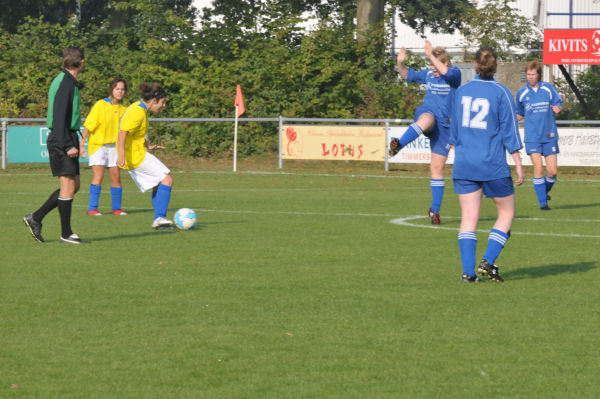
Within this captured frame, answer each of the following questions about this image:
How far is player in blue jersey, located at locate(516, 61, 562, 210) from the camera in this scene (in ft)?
50.0

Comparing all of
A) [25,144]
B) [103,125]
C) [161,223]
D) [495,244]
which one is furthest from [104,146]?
[25,144]

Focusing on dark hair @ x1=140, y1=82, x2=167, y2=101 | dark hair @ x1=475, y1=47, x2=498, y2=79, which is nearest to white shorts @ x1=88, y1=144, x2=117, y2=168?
dark hair @ x1=140, y1=82, x2=167, y2=101

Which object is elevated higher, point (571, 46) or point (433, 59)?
point (571, 46)

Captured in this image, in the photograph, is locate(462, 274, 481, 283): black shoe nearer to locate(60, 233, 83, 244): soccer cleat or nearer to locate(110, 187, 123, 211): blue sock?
locate(60, 233, 83, 244): soccer cleat

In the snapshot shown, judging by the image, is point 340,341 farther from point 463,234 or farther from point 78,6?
point 78,6

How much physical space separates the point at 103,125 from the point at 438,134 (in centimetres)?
497

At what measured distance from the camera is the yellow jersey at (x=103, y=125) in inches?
576

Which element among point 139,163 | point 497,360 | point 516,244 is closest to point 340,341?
point 497,360

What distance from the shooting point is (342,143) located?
A: 25375mm

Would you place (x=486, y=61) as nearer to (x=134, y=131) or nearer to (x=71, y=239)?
(x=71, y=239)

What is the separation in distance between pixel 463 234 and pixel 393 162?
17.5 m

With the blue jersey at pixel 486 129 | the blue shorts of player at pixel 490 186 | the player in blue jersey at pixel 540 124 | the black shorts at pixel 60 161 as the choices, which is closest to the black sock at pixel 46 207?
the black shorts at pixel 60 161

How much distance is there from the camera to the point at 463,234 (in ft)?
26.5

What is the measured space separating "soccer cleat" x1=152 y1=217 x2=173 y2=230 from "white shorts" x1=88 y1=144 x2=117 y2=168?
8.57 feet
